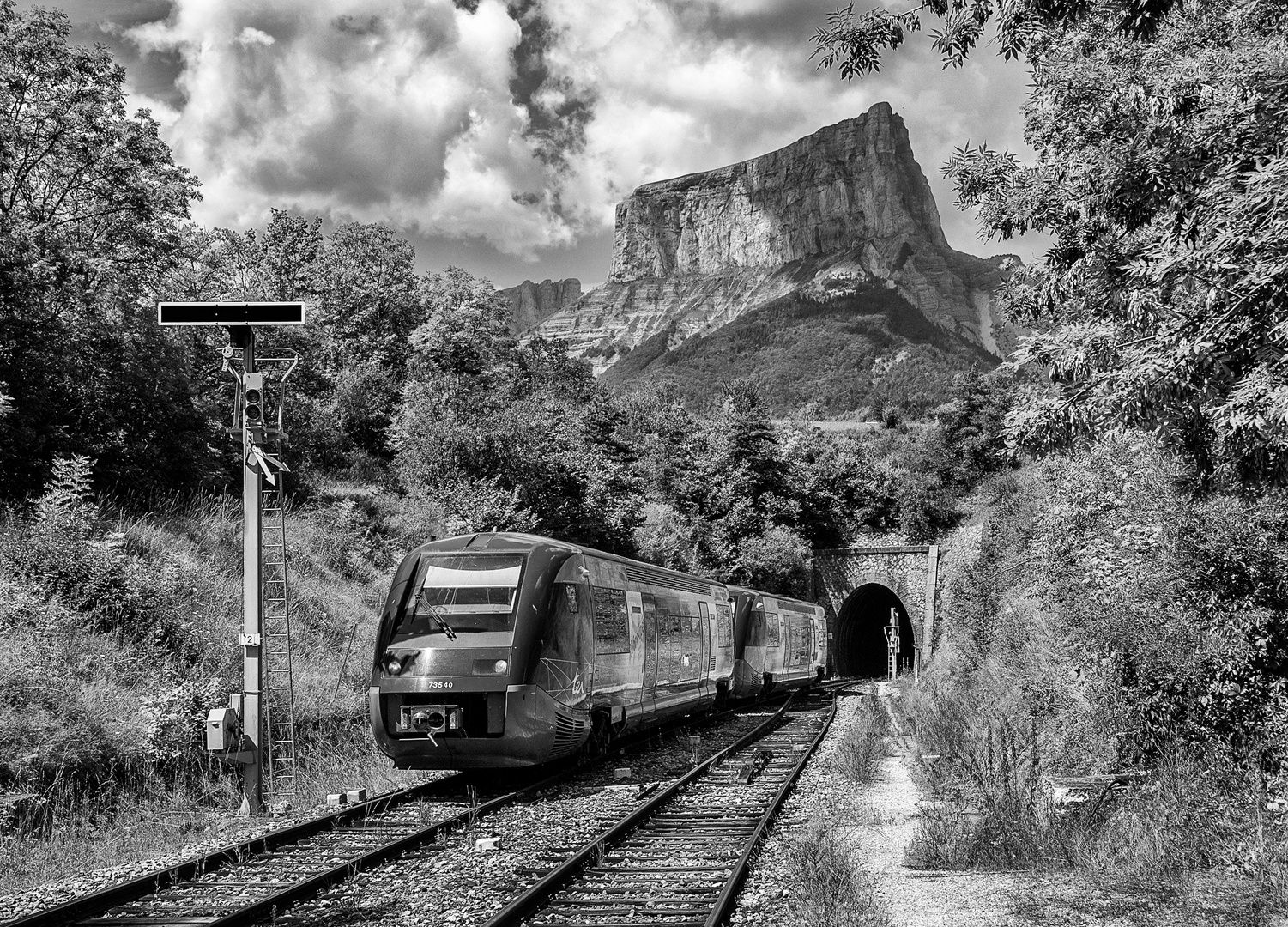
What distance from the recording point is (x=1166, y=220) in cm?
660

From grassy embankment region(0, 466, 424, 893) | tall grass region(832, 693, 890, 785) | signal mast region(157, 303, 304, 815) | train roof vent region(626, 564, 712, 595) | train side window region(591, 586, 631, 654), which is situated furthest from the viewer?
train roof vent region(626, 564, 712, 595)

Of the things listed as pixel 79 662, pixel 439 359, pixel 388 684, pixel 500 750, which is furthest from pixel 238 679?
pixel 439 359

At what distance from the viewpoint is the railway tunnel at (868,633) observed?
180 feet

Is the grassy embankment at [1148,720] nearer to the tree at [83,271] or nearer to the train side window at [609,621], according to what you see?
the train side window at [609,621]

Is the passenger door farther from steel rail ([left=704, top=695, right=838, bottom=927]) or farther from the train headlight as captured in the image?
the train headlight

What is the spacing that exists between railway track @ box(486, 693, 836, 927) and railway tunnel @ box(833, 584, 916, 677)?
136 ft

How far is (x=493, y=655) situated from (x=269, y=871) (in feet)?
12.3

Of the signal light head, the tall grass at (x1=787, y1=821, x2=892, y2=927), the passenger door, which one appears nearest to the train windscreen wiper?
the signal light head

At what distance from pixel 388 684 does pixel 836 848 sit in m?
5.33

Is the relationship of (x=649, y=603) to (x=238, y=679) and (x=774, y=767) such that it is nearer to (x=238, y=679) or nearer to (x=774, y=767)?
(x=774, y=767)

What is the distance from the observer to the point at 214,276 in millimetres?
Result: 28641

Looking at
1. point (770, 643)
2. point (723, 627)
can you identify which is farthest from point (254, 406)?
point (770, 643)

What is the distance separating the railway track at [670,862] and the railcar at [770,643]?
39.1 feet

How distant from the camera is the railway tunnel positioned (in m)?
54.8
